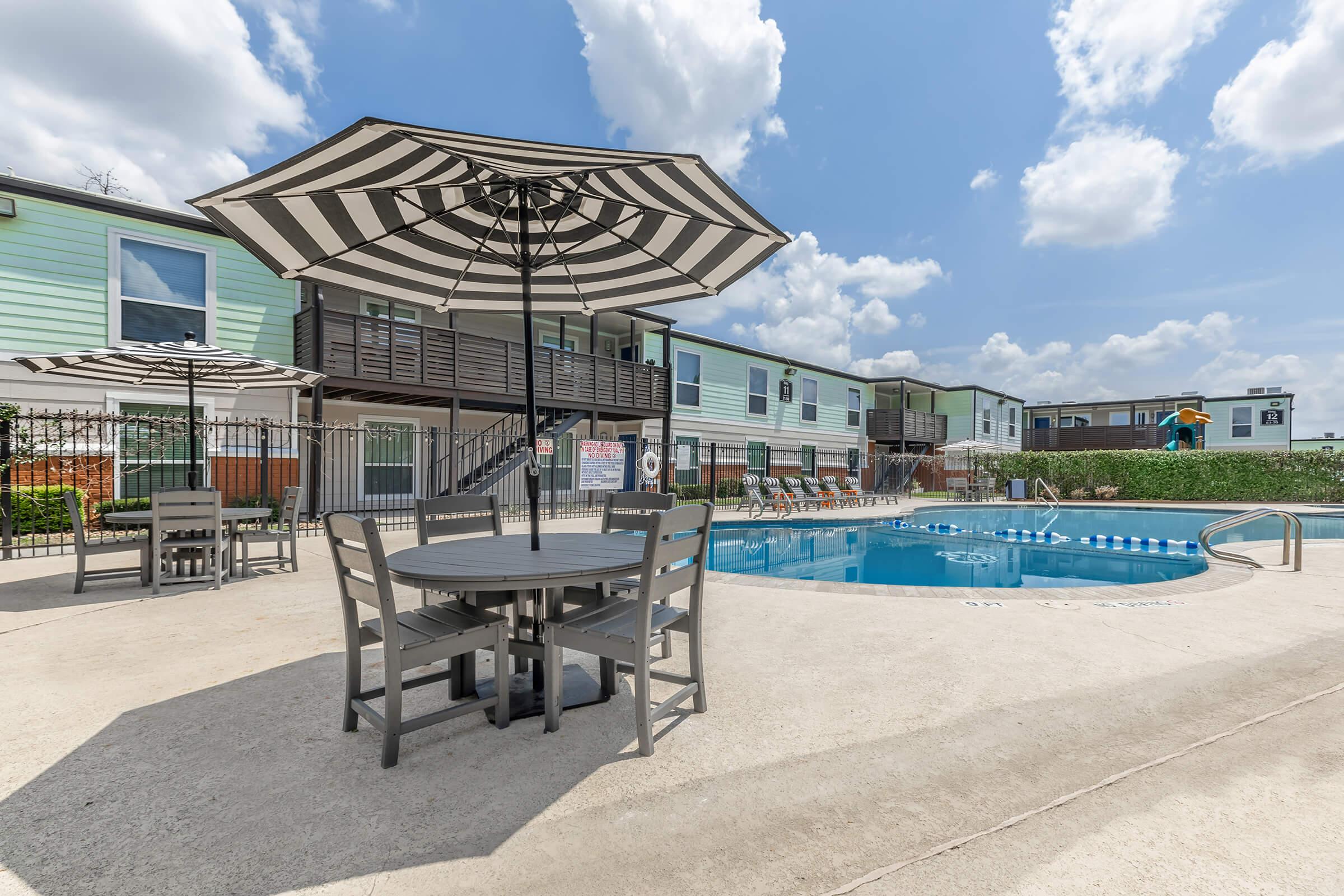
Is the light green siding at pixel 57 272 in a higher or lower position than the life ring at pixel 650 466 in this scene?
higher

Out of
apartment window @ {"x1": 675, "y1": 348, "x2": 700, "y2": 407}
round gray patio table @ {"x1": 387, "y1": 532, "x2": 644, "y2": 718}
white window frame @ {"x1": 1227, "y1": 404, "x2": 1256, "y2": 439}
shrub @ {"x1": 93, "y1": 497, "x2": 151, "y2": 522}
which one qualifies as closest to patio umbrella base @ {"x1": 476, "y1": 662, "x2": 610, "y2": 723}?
round gray patio table @ {"x1": 387, "y1": 532, "x2": 644, "y2": 718}

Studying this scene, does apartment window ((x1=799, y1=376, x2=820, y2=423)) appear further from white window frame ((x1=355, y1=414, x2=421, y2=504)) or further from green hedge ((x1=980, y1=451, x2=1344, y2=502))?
white window frame ((x1=355, y1=414, x2=421, y2=504))

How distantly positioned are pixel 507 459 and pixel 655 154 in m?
11.5

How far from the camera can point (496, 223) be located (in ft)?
11.9

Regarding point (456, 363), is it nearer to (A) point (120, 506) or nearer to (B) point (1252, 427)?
(A) point (120, 506)

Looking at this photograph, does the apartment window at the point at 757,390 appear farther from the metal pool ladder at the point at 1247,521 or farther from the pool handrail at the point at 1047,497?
the metal pool ladder at the point at 1247,521

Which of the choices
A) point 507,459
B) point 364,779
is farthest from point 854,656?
point 507,459

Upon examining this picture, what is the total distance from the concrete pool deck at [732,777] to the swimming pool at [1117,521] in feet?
34.8

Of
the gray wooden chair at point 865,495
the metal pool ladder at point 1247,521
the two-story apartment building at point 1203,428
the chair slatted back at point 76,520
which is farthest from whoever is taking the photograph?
the two-story apartment building at point 1203,428

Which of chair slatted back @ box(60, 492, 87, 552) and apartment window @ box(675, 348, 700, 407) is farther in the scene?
apartment window @ box(675, 348, 700, 407)

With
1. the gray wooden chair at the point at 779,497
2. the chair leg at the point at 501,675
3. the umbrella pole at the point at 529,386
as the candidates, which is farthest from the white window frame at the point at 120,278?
the gray wooden chair at the point at 779,497

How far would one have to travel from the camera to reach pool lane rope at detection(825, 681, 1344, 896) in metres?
1.63

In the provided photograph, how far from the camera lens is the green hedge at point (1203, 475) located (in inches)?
698

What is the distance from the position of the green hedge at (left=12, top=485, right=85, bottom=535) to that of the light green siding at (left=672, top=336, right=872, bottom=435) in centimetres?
1323
